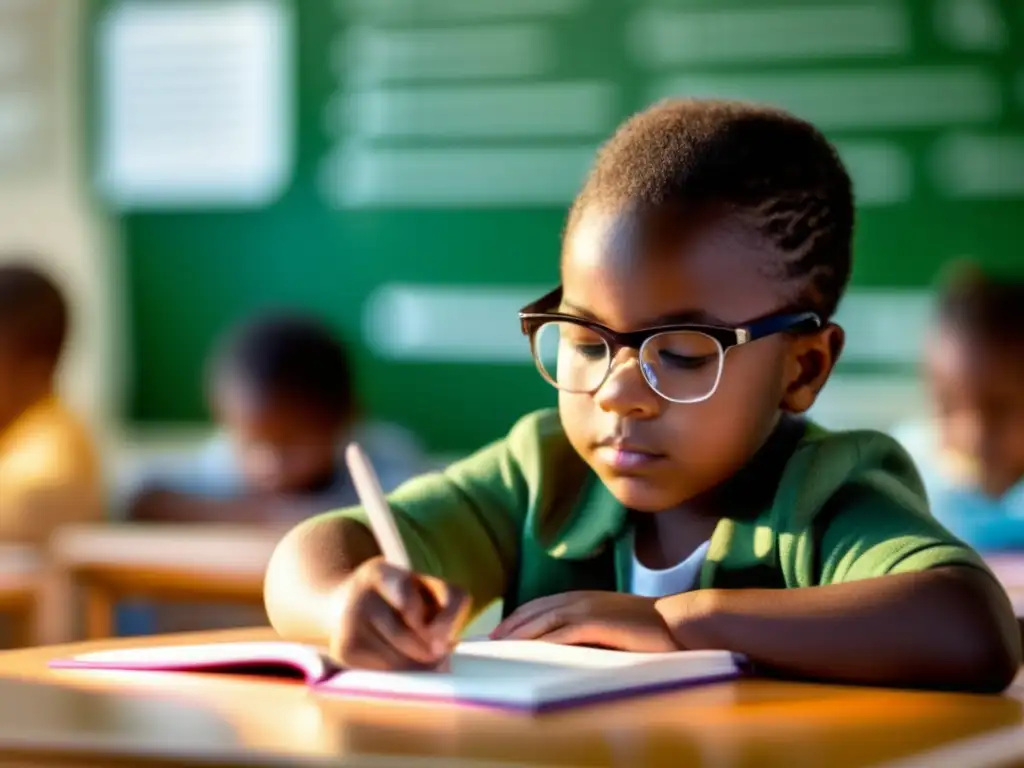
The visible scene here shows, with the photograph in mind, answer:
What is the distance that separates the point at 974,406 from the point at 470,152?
5.80 ft

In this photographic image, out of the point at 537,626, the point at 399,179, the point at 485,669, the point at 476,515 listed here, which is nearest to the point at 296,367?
the point at 399,179

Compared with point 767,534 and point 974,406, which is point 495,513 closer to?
point 767,534

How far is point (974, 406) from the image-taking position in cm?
405

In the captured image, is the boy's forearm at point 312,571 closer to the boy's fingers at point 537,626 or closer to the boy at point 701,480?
the boy at point 701,480

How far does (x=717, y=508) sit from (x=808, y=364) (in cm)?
14

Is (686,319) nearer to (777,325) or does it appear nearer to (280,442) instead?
(777,325)

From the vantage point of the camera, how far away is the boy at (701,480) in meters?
1.26

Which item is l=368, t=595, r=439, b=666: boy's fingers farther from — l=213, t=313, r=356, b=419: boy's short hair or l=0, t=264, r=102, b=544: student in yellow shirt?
l=213, t=313, r=356, b=419: boy's short hair

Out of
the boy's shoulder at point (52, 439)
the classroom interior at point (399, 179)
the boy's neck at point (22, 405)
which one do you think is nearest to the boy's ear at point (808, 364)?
the classroom interior at point (399, 179)

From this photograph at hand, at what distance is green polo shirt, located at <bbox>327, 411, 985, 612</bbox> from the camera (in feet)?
4.45

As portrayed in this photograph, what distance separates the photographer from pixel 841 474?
4.61 ft

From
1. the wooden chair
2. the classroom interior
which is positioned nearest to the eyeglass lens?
the wooden chair

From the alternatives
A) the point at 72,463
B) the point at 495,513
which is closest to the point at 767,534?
the point at 495,513

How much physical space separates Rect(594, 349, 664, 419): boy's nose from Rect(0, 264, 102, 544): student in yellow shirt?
8.17 feet
